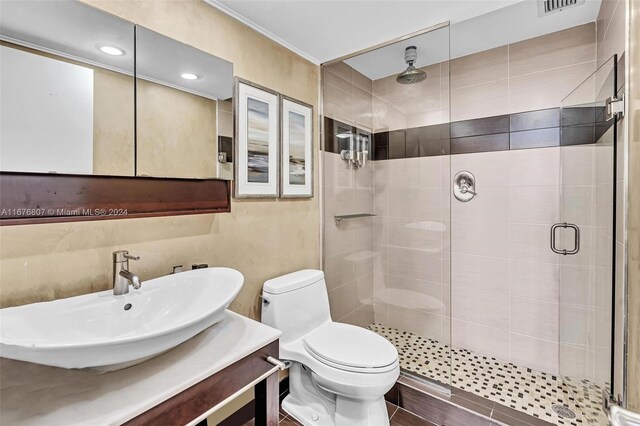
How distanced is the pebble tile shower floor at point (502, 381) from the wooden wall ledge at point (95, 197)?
1.73 meters

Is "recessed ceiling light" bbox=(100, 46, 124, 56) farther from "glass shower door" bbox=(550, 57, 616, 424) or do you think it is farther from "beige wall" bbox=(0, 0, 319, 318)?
"glass shower door" bbox=(550, 57, 616, 424)

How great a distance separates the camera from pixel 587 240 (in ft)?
5.57

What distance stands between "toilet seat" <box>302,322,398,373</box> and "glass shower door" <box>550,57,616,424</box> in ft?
→ 3.09

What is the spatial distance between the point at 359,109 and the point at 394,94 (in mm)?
282

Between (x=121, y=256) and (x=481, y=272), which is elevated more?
(x=121, y=256)

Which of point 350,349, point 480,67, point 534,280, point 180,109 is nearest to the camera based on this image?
point 180,109

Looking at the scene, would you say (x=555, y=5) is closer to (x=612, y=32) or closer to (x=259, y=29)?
(x=612, y=32)

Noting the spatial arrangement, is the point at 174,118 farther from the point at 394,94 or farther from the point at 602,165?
the point at 602,165

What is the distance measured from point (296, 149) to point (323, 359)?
130 cm

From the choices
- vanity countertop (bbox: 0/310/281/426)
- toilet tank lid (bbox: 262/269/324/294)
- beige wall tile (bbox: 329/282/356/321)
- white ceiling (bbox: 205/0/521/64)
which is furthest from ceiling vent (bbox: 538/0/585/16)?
vanity countertop (bbox: 0/310/281/426)

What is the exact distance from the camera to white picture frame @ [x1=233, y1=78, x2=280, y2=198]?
166 cm

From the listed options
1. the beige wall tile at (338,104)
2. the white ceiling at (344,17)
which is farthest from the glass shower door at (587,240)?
the beige wall tile at (338,104)

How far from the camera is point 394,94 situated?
2.29 metres

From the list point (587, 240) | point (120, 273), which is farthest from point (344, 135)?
point (120, 273)
